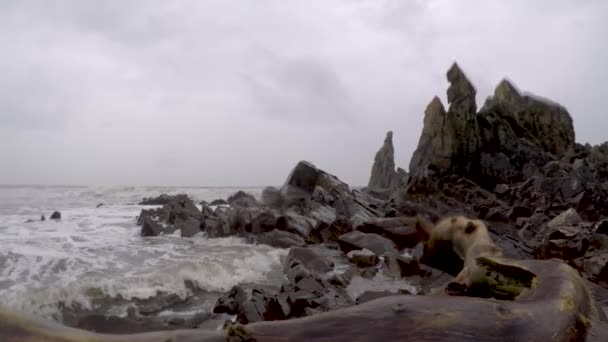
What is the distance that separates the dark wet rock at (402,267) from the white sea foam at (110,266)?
2044 mm

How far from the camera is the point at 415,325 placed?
5.02ft

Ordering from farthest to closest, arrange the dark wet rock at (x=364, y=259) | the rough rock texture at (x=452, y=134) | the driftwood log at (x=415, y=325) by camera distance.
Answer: the rough rock texture at (x=452, y=134)
the dark wet rock at (x=364, y=259)
the driftwood log at (x=415, y=325)

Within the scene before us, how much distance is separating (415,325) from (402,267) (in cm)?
594

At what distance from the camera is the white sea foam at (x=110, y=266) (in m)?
5.80

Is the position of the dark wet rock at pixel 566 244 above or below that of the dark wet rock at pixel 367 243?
above

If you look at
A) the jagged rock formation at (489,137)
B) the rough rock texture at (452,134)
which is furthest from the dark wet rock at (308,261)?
the rough rock texture at (452,134)

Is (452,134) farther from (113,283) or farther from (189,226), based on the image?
(113,283)

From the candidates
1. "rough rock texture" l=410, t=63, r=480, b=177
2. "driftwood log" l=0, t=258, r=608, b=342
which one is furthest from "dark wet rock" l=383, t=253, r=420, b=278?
"rough rock texture" l=410, t=63, r=480, b=177

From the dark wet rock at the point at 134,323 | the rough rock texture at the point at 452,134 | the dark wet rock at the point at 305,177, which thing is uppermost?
the rough rock texture at the point at 452,134

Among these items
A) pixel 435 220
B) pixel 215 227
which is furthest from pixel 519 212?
pixel 215 227

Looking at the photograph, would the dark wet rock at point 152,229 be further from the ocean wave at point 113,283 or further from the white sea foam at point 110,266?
the ocean wave at point 113,283

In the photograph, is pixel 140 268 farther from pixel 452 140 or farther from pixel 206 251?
pixel 452 140

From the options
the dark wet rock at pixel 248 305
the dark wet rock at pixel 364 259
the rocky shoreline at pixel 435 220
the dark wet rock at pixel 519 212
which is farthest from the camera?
the dark wet rock at pixel 519 212

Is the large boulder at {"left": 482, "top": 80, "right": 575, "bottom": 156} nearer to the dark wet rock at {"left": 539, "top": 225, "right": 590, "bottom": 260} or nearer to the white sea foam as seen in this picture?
the dark wet rock at {"left": 539, "top": 225, "right": 590, "bottom": 260}
